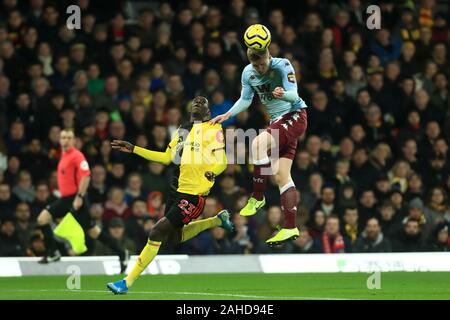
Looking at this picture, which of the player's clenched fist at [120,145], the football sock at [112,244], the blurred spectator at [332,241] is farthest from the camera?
the blurred spectator at [332,241]

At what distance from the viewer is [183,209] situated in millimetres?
15055

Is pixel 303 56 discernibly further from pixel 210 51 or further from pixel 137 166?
pixel 137 166

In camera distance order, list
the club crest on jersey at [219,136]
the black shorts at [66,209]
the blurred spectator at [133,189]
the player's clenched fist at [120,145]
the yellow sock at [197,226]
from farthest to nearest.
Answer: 1. the blurred spectator at [133,189]
2. the black shorts at [66,209]
3. the yellow sock at [197,226]
4. the club crest on jersey at [219,136]
5. the player's clenched fist at [120,145]

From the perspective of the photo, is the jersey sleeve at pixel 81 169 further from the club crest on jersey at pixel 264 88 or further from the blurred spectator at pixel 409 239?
the blurred spectator at pixel 409 239

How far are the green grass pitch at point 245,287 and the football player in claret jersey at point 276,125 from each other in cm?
107

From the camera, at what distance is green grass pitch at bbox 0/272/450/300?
14.6 metres

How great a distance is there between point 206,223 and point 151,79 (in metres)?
6.85

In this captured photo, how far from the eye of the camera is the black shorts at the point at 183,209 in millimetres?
15008

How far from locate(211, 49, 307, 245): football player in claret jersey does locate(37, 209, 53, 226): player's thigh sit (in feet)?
16.7

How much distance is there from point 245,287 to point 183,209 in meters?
1.83

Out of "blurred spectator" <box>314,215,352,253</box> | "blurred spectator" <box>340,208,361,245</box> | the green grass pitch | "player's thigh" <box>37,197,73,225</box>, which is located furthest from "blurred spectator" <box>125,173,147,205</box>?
"blurred spectator" <box>340,208,361,245</box>

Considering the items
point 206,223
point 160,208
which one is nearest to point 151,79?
point 160,208

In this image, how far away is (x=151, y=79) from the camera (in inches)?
872

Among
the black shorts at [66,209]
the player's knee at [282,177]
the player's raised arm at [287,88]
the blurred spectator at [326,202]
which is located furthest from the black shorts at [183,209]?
the blurred spectator at [326,202]
